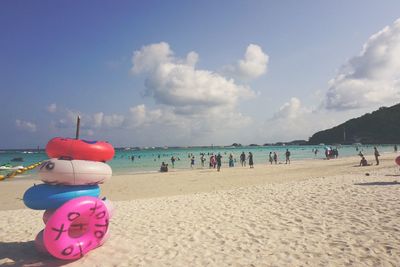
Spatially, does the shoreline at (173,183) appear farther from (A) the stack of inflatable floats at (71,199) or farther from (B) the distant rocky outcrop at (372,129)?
(B) the distant rocky outcrop at (372,129)

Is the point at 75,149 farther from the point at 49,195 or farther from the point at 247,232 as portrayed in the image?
the point at 247,232

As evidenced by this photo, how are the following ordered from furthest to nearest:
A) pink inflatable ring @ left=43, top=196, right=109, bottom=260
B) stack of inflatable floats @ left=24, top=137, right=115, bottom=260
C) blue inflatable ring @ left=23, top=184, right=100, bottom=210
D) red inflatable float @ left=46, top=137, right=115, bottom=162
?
1. red inflatable float @ left=46, top=137, right=115, bottom=162
2. blue inflatable ring @ left=23, top=184, right=100, bottom=210
3. stack of inflatable floats @ left=24, top=137, right=115, bottom=260
4. pink inflatable ring @ left=43, top=196, right=109, bottom=260

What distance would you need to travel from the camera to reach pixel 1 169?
122 feet

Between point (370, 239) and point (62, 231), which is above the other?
A: point (62, 231)

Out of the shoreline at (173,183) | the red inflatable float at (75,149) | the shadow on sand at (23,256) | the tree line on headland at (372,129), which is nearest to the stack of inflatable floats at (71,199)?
the red inflatable float at (75,149)

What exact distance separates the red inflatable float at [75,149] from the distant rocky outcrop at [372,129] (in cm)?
14685

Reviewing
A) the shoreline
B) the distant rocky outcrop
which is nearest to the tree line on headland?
the distant rocky outcrop

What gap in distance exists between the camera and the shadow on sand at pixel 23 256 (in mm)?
5621

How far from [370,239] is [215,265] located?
11.2 feet

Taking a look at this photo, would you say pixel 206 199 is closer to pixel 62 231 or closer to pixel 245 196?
pixel 245 196

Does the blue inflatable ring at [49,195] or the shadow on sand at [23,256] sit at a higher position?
the blue inflatable ring at [49,195]

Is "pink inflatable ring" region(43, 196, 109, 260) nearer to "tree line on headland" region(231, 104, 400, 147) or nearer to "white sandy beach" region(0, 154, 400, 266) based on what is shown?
"white sandy beach" region(0, 154, 400, 266)

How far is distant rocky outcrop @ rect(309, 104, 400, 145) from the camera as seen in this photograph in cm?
13168

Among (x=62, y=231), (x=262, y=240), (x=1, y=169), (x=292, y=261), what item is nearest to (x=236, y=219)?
(x=262, y=240)
